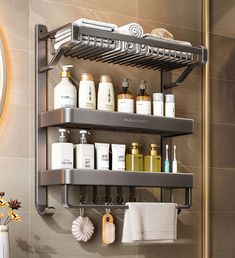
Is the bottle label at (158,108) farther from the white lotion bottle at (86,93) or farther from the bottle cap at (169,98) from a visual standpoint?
the white lotion bottle at (86,93)

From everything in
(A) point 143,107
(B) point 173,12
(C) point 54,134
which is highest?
(B) point 173,12

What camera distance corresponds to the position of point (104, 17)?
2473 mm

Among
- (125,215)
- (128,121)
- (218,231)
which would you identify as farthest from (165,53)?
(218,231)

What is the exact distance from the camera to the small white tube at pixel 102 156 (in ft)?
7.36

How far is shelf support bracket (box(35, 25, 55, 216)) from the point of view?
2.24 metres

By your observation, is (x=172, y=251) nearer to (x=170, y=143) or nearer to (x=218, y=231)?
(x=218, y=231)

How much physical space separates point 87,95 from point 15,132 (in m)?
0.29

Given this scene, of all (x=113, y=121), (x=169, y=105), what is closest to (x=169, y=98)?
(x=169, y=105)

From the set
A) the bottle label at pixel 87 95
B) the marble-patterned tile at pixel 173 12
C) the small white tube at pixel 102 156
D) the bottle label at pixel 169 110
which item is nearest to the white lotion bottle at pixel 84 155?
the small white tube at pixel 102 156

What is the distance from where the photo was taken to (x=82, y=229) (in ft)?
7.52

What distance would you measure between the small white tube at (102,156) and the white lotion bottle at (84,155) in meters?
0.02

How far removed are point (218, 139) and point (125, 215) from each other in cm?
60

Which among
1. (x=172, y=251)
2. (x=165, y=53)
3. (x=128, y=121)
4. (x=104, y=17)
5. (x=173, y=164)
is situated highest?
(x=104, y=17)

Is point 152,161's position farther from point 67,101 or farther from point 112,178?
point 67,101
